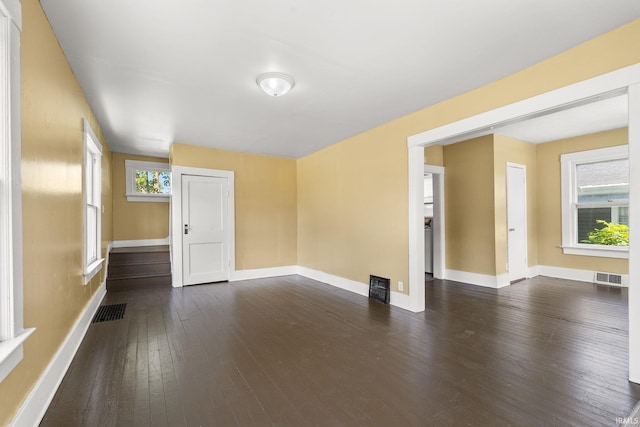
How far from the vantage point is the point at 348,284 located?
4879 mm

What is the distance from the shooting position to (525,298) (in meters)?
4.25

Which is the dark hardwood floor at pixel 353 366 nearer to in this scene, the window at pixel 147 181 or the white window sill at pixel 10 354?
the white window sill at pixel 10 354

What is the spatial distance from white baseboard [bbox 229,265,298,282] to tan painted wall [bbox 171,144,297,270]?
82 millimetres

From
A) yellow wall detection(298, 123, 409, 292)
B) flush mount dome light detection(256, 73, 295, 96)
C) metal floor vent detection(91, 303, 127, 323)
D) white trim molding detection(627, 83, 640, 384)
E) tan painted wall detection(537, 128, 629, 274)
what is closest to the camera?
white trim molding detection(627, 83, 640, 384)

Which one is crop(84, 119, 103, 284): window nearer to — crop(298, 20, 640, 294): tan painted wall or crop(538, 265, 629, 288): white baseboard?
crop(298, 20, 640, 294): tan painted wall

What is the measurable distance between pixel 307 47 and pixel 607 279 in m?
6.13

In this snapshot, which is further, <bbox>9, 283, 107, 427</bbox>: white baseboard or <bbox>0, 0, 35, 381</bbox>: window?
<bbox>9, 283, 107, 427</bbox>: white baseboard

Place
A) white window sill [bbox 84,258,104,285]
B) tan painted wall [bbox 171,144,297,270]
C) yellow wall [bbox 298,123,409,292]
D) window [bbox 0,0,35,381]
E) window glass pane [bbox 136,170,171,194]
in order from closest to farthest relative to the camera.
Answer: window [bbox 0,0,35,381]
white window sill [bbox 84,258,104,285]
yellow wall [bbox 298,123,409,292]
tan painted wall [bbox 171,144,297,270]
window glass pane [bbox 136,170,171,194]

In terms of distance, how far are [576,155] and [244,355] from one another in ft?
21.2

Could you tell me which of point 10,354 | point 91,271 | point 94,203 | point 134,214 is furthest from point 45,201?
point 134,214

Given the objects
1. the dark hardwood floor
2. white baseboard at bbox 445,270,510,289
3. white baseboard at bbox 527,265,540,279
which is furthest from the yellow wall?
white baseboard at bbox 527,265,540,279

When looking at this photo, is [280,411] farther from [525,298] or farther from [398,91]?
[525,298]

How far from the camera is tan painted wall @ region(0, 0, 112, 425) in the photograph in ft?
5.43

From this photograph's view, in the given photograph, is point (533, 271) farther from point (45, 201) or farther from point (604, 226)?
point (45, 201)
